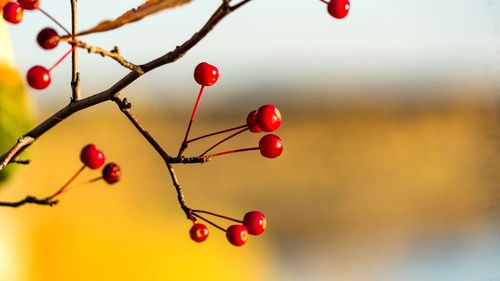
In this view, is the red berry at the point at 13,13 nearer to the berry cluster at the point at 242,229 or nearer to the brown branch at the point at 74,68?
the brown branch at the point at 74,68

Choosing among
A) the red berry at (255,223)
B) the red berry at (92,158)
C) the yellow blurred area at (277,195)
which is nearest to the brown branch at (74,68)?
the red berry at (92,158)

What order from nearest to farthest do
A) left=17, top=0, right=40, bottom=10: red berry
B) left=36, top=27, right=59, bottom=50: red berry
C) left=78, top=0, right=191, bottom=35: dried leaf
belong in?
left=78, top=0, right=191, bottom=35: dried leaf < left=36, top=27, right=59, bottom=50: red berry < left=17, top=0, right=40, bottom=10: red berry

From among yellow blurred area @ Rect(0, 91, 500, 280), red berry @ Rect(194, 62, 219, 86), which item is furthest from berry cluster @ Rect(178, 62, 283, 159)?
yellow blurred area @ Rect(0, 91, 500, 280)

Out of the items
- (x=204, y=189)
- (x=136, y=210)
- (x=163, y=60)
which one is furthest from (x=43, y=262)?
(x=163, y=60)

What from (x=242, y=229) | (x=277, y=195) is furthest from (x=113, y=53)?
(x=277, y=195)

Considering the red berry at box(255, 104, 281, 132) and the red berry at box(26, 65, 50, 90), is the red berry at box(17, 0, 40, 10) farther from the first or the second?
the red berry at box(255, 104, 281, 132)

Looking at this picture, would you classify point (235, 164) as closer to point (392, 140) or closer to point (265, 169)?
point (265, 169)
